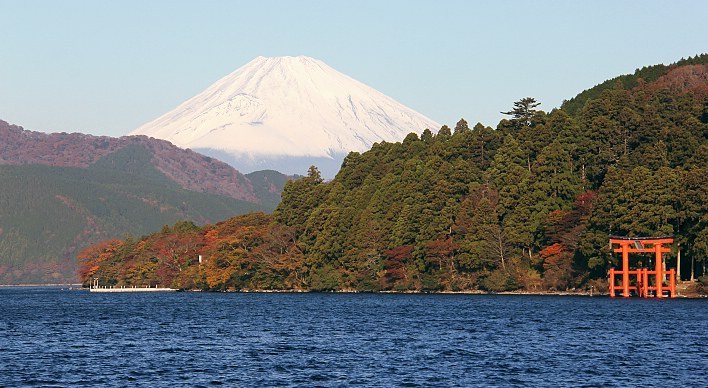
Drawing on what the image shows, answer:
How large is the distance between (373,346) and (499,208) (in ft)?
216

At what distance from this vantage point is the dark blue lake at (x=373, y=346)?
5144 cm

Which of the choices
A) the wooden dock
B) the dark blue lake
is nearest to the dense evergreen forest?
the wooden dock

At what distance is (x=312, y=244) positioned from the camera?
14888 centimetres

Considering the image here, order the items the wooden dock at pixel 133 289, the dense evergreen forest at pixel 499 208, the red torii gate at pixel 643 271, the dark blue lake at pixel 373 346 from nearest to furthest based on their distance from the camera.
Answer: the dark blue lake at pixel 373 346 < the red torii gate at pixel 643 271 < the dense evergreen forest at pixel 499 208 < the wooden dock at pixel 133 289

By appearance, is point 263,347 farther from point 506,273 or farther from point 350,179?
point 350,179

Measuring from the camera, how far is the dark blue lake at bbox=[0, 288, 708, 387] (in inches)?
2025

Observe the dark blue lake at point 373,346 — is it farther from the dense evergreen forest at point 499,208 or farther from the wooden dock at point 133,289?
the wooden dock at point 133,289

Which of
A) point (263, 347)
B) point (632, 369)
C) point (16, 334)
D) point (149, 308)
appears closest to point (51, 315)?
point (149, 308)

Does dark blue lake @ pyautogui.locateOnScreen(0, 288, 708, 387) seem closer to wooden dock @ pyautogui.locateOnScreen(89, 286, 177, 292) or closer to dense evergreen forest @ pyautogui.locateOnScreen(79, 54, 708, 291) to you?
dense evergreen forest @ pyautogui.locateOnScreen(79, 54, 708, 291)

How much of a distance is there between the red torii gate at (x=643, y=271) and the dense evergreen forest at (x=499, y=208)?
1.72 metres

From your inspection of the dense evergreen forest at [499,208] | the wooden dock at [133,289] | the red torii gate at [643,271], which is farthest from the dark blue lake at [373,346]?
the wooden dock at [133,289]

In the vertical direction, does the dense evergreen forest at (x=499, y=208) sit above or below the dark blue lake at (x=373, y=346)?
above

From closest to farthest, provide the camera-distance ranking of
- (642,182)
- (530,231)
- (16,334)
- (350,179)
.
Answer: (16,334), (642,182), (530,231), (350,179)

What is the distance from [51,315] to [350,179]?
2763 inches
